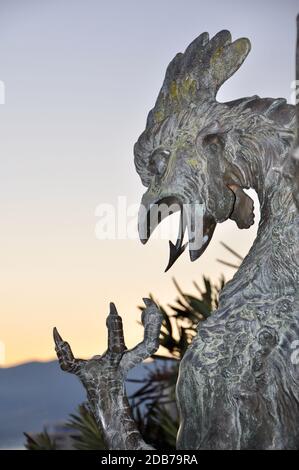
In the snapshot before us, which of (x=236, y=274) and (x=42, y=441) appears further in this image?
(x=42, y=441)

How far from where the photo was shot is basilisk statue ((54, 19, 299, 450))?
210 cm

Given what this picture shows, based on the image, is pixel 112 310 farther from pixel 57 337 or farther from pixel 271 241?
pixel 271 241

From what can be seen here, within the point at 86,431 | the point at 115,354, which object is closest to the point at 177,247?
the point at 115,354

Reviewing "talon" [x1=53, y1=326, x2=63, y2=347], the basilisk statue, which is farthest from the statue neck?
"talon" [x1=53, y1=326, x2=63, y2=347]

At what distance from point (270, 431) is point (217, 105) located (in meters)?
0.76

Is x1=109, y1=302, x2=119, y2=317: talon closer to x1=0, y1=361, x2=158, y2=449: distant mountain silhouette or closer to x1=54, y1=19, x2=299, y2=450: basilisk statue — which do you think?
x1=54, y1=19, x2=299, y2=450: basilisk statue

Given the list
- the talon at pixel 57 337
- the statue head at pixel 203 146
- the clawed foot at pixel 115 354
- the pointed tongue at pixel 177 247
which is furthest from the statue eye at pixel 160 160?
the talon at pixel 57 337

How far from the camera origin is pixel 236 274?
2.26m

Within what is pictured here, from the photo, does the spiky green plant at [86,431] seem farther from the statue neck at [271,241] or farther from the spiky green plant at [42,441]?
the statue neck at [271,241]

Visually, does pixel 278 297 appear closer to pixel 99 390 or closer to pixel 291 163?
pixel 291 163

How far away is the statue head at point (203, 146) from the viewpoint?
2.27 meters

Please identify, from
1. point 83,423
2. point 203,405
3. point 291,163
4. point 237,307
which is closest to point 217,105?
point 291,163

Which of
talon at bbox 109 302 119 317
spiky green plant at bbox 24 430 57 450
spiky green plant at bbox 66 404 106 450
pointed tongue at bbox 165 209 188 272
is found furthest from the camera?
spiky green plant at bbox 24 430 57 450

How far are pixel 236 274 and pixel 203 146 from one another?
306 millimetres
